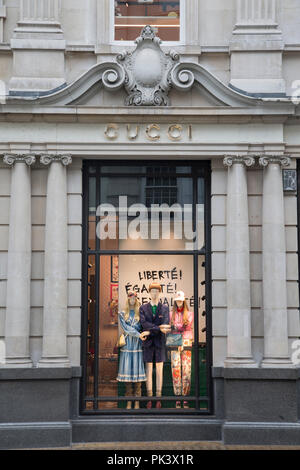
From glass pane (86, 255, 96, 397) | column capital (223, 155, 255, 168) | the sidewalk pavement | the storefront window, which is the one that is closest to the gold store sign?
the storefront window

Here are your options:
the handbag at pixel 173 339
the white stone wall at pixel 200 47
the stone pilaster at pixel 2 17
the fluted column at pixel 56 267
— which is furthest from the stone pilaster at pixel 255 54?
the handbag at pixel 173 339

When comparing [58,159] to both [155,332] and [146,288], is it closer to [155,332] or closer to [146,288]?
[146,288]

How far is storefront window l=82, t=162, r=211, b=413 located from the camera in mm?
13047

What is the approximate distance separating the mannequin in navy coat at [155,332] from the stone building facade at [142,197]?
41cm

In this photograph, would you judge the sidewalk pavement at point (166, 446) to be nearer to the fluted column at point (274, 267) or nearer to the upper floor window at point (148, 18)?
the fluted column at point (274, 267)

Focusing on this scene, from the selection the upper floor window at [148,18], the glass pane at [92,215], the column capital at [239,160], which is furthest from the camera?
the upper floor window at [148,18]

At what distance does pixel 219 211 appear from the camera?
13070mm

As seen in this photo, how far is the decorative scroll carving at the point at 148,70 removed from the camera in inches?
510

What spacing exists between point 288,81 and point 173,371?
21.2 feet

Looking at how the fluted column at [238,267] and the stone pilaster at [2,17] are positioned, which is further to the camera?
the stone pilaster at [2,17]

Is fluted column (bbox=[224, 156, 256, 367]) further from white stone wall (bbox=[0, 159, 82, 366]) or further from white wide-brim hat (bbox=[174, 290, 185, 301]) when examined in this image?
white stone wall (bbox=[0, 159, 82, 366])

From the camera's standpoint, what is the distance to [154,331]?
523 inches

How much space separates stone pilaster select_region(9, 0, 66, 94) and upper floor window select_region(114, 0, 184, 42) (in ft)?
4.48

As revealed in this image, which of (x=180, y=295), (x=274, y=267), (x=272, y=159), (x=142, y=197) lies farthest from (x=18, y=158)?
(x=274, y=267)
